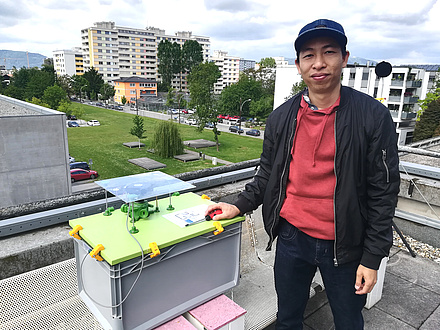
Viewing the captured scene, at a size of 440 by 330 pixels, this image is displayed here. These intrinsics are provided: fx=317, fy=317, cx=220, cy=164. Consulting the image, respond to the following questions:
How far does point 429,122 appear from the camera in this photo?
2834 centimetres

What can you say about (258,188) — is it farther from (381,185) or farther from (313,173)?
(381,185)

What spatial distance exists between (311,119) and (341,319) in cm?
94

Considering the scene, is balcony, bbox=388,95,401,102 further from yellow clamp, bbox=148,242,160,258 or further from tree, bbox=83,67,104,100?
tree, bbox=83,67,104,100

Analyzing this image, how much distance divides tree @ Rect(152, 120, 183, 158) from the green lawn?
65cm

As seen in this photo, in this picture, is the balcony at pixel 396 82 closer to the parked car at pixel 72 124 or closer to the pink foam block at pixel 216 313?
the parked car at pixel 72 124

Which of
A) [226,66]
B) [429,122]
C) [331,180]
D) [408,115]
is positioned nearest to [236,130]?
[408,115]

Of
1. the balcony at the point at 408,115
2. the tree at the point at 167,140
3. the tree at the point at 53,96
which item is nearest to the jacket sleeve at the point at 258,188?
the tree at the point at 167,140

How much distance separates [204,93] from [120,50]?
181ft

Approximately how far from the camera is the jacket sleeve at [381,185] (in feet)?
4.09

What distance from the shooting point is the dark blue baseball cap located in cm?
126

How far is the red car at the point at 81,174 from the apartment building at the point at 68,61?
69.0 metres

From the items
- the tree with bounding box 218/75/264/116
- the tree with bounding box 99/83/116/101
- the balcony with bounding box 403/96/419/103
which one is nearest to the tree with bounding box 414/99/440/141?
the balcony with bounding box 403/96/419/103

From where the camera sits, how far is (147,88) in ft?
213

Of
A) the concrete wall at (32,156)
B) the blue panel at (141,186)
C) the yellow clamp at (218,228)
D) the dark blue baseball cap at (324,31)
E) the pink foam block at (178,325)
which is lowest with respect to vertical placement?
the concrete wall at (32,156)
